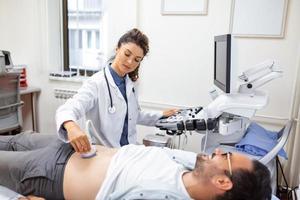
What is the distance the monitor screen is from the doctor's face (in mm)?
425

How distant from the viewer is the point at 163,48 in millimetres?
2414

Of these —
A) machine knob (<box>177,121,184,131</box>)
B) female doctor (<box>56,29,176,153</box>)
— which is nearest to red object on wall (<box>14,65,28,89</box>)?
female doctor (<box>56,29,176,153</box>)

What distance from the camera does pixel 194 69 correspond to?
234cm

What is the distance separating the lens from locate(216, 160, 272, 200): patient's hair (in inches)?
40.2

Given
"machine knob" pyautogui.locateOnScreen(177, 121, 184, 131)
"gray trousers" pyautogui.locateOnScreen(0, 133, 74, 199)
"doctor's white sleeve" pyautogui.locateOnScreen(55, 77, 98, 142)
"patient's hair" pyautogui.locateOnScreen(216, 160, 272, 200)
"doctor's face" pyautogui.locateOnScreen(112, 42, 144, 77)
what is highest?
"doctor's face" pyautogui.locateOnScreen(112, 42, 144, 77)

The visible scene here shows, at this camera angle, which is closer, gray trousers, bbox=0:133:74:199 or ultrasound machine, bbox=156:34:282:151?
gray trousers, bbox=0:133:74:199

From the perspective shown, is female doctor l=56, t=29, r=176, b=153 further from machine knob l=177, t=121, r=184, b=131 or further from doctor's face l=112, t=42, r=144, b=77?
machine knob l=177, t=121, r=184, b=131

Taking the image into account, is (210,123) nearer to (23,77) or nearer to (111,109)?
(111,109)

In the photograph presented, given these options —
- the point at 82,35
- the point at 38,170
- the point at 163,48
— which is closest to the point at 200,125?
the point at 38,170

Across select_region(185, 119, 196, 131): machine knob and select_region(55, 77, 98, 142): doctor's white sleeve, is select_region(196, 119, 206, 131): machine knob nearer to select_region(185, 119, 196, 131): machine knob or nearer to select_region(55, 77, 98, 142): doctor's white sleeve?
select_region(185, 119, 196, 131): machine knob

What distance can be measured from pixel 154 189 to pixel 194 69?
147 centimetres

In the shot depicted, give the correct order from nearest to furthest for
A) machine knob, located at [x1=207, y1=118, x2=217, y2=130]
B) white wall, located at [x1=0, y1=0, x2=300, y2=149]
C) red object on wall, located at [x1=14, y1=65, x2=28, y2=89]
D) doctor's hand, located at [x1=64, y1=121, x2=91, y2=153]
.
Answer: doctor's hand, located at [x1=64, y1=121, x2=91, y2=153], machine knob, located at [x1=207, y1=118, x2=217, y2=130], white wall, located at [x1=0, y1=0, x2=300, y2=149], red object on wall, located at [x1=14, y1=65, x2=28, y2=89]

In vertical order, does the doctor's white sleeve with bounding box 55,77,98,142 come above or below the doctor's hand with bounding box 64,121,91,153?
above

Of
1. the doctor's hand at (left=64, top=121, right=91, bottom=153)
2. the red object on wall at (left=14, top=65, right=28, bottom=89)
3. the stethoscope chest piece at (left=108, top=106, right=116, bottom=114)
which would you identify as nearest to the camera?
the doctor's hand at (left=64, top=121, right=91, bottom=153)
